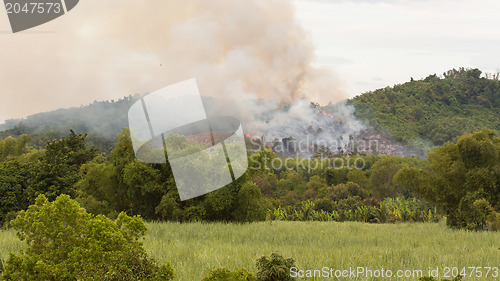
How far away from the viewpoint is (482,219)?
60.3 feet

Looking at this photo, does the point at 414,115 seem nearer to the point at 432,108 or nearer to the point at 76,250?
the point at 432,108

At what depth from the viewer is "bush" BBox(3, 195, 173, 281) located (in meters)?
6.73

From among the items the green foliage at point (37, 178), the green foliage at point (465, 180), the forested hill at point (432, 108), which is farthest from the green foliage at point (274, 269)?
the forested hill at point (432, 108)

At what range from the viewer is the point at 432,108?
114875mm

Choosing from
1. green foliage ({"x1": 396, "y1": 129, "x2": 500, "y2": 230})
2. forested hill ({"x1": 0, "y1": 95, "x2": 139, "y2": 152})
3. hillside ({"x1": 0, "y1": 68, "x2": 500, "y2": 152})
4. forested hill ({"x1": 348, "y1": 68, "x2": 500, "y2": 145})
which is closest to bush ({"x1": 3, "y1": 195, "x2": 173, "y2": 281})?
green foliage ({"x1": 396, "y1": 129, "x2": 500, "y2": 230})

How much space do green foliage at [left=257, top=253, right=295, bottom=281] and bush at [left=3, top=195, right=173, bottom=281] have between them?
1516mm

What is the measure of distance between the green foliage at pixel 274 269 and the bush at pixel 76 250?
152cm

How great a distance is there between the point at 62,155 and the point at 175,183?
56.4ft

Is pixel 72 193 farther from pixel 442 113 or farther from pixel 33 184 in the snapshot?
pixel 442 113

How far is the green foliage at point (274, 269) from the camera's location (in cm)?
730

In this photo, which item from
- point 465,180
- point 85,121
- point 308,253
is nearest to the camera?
point 308,253

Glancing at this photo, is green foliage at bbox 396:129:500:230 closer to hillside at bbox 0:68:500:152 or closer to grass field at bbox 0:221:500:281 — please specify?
grass field at bbox 0:221:500:281

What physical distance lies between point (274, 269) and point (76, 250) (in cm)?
317

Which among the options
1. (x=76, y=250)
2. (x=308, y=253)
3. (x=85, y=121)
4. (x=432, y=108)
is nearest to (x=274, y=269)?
(x=308, y=253)
